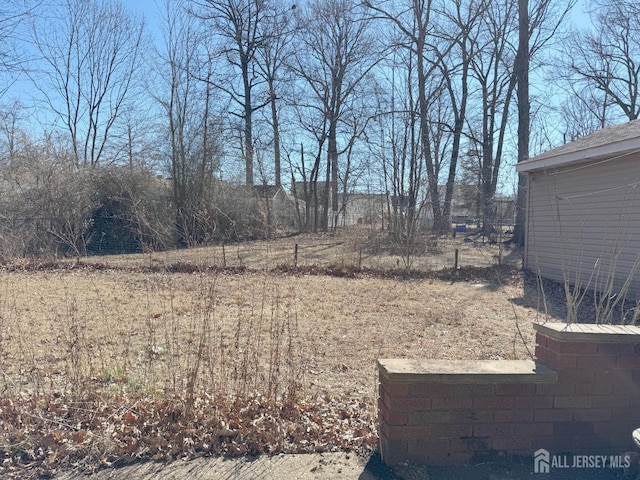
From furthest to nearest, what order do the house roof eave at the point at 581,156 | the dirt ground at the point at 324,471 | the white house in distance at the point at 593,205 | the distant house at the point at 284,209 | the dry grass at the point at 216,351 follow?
the distant house at the point at 284,209, the white house in distance at the point at 593,205, the house roof eave at the point at 581,156, the dry grass at the point at 216,351, the dirt ground at the point at 324,471

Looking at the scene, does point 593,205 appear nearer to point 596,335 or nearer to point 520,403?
point 596,335

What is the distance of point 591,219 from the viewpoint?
987 centimetres

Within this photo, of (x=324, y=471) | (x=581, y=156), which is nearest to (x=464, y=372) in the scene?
(x=324, y=471)

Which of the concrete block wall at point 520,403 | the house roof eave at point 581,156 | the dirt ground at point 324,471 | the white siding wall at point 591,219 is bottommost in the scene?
the dirt ground at point 324,471

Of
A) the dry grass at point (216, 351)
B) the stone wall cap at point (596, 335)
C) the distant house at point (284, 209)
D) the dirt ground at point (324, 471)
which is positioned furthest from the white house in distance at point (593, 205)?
the distant house at point (284, 209)

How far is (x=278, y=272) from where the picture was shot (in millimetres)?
11820

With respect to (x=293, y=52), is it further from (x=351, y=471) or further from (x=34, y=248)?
(x=351, y=471)

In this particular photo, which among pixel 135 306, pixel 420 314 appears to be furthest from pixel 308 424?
pixel 135 306

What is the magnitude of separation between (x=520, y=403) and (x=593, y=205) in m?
8.69

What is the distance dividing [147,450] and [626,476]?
2.71 meters

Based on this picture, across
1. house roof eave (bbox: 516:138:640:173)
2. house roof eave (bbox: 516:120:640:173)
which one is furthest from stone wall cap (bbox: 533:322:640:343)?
house roof eave (bbox: 516:120:640:173)

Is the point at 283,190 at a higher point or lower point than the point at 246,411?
higher

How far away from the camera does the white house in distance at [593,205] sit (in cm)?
852

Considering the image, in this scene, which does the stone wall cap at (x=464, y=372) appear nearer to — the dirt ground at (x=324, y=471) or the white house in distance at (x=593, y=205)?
the dirt ground at (x=324, y=471)
